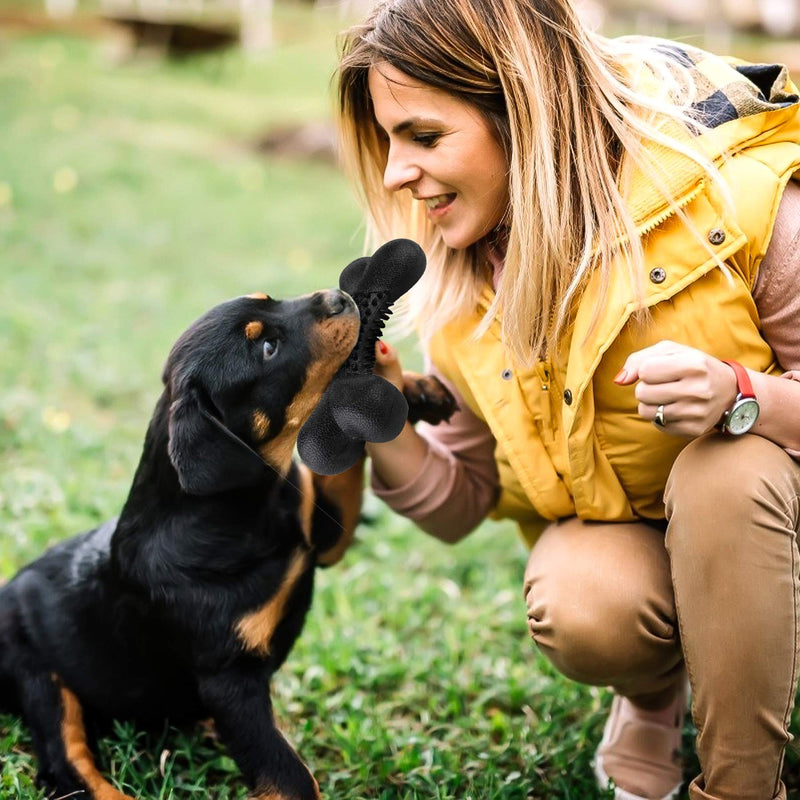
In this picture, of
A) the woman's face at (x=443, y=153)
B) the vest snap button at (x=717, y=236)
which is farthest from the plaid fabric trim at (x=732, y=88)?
the woman's face at (x=443, y=153)

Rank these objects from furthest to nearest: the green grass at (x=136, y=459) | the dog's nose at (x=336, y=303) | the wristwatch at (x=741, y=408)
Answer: the green grass at (x=136, y=459), the dog's nose at (x=336, y=303), the wristwatch at (x=741, y=408)

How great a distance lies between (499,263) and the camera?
2.63 meters

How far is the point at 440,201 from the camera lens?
2504 mm

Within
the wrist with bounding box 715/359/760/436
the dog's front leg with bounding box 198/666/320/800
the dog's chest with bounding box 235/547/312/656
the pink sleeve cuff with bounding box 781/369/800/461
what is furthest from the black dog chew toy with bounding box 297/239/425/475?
the pink sleeve cuff with bounding box 781/369/800/461

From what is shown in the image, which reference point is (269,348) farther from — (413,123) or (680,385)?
(680,385)

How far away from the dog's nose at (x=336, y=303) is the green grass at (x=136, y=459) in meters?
1.11

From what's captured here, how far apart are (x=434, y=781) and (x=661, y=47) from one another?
183 centimetres

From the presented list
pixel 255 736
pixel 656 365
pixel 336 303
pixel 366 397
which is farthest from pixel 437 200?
pixel 255 736

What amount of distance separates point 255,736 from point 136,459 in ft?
6.76

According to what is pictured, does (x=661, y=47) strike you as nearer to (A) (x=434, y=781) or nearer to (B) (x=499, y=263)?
(B) (x=499, y=263)

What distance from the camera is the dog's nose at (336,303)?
2.55 m

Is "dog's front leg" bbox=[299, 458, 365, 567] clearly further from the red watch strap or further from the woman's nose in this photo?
the red watch strap

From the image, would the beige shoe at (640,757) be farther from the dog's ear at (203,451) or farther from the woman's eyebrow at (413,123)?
the woman's eyebrow at (413,123)

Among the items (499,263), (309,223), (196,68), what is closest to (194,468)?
(499,263)
